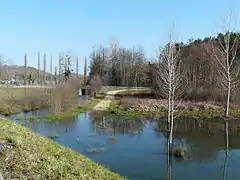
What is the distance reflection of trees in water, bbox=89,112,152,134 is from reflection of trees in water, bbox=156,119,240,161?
71.9 inches

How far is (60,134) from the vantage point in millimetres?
23188

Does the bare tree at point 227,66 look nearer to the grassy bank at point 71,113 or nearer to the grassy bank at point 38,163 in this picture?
the grassy bank at point 71,113

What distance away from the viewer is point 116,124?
29125 mm

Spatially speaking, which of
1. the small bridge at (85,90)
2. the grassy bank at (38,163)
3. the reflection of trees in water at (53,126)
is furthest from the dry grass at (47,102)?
the grassy bank at (38,163)

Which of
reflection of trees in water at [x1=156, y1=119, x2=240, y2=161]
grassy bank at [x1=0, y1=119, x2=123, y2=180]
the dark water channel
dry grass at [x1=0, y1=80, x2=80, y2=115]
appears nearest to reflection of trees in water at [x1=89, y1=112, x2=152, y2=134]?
the dark water channel

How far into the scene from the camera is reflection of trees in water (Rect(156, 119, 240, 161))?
18886 mm

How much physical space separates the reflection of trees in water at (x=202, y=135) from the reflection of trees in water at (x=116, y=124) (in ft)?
6.00

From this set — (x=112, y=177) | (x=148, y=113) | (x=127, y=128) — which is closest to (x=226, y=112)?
(x=148, y=113)

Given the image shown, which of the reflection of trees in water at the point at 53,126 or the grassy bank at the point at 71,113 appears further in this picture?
the grassy bank at the point at 71,113

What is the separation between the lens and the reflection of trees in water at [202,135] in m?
18.9

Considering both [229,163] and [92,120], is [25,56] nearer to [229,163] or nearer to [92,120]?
[92,120]

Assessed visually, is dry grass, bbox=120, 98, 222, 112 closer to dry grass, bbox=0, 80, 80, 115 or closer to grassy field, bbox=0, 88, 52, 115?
dry grass, bbox=0, 80, 80, 115

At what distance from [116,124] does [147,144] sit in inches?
351

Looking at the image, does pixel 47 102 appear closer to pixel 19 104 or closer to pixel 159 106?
pixel 19 104
